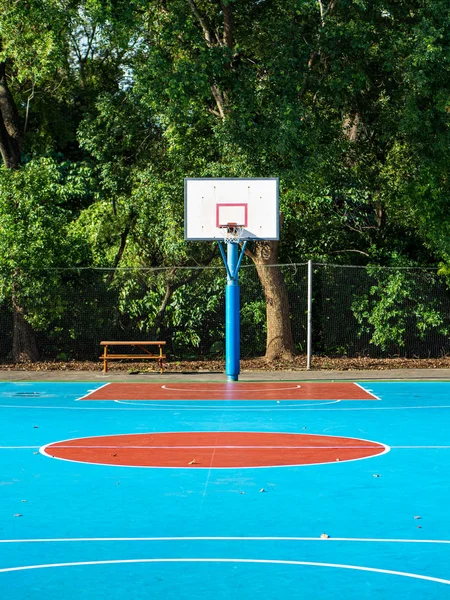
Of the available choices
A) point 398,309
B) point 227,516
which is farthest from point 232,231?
point 227,516

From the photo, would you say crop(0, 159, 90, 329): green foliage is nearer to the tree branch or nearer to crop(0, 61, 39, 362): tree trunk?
crop(0, 61, 39, 362): tree trunk

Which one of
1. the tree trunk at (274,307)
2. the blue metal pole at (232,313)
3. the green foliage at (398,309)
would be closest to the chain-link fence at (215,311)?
the green foliage at (398,309)

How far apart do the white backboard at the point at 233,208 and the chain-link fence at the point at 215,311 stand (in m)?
3.36

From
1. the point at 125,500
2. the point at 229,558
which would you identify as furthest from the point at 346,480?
the point at 229,558

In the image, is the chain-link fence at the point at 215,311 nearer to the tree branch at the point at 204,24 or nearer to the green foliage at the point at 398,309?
the green foliage at the point at 398,309

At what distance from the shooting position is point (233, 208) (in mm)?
20531

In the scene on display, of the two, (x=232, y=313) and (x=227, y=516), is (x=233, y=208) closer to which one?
(x=232, y=313)

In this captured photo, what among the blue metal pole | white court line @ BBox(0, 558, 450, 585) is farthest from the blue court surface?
the blue metal pole

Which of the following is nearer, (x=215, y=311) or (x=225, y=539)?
(x=225, y=539)

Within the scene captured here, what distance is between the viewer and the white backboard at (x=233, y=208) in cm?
2052

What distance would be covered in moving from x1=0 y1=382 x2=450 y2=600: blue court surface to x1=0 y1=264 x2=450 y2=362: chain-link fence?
9.16 m

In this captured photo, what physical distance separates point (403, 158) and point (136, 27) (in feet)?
24.3

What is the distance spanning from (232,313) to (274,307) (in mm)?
3828

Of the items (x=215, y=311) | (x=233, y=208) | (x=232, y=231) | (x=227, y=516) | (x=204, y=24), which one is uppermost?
(x=204, y=24)
